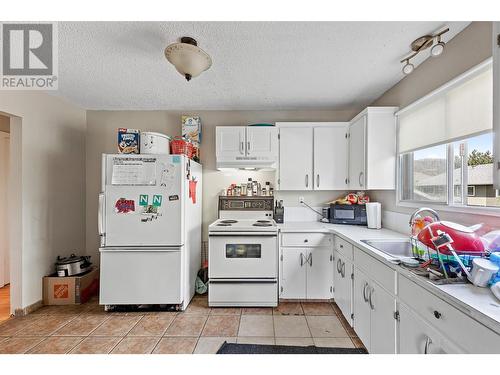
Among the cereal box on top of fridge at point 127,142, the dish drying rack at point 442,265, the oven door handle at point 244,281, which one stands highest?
the cereal box on top of fridge at point 127,142

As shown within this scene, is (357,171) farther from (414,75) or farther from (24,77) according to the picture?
(24,77)

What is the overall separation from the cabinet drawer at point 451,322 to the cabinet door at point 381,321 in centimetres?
21

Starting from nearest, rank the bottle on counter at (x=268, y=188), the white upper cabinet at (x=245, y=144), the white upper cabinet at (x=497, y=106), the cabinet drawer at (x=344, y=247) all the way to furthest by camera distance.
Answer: the white upper cabinet at (x=497, y=106) < the cabinet drawer at (x=344, y=247) < the white upper cabinet at (x=245, y=144) < the bottle on counter at (x=268, y=188)

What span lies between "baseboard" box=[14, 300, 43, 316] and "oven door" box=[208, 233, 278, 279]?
192 cm

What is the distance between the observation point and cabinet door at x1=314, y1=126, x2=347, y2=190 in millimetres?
2883

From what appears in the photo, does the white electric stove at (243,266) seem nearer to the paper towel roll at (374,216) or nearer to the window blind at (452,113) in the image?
the paper towel roll at (374,216)

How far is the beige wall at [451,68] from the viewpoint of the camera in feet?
4.70

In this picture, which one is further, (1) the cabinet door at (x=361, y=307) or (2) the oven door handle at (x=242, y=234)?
(2) the oven door handle at (x=242, y=234)

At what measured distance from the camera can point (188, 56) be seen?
1.60 m

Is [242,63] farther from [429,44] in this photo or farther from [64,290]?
[64,290]

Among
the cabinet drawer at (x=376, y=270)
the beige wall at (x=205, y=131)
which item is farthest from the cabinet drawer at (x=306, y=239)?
the beige wall at (x=205, y=131)

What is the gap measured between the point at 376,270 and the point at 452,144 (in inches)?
47.2

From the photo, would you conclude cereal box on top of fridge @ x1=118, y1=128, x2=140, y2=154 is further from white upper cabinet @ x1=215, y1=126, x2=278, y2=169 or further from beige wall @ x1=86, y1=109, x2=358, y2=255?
white upper cabinet @ x1=215, y1=126, x2=278, y2=169
